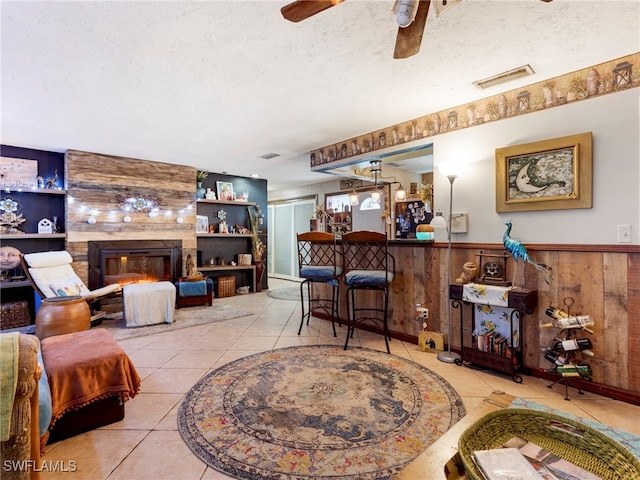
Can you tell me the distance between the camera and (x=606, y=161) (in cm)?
231

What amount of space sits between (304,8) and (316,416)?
2.29 meters

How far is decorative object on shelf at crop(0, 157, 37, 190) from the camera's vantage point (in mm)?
4258

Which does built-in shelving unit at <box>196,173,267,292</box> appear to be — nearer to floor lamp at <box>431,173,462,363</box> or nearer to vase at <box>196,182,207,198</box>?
vase at <box>196,182,207,198</box>

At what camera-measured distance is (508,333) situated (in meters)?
2.76

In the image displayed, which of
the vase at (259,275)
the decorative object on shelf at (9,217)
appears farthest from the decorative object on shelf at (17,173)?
the vase at (259,275)

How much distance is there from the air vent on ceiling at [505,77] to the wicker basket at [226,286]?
5.32 metres

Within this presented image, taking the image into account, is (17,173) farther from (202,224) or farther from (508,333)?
(508,333)

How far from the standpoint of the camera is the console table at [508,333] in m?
2.53

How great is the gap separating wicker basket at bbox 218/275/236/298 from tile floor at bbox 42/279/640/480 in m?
1.89

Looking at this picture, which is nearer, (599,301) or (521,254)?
(599,301)

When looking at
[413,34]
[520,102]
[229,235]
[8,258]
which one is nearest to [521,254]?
[520,102]

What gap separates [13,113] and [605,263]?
224 inches

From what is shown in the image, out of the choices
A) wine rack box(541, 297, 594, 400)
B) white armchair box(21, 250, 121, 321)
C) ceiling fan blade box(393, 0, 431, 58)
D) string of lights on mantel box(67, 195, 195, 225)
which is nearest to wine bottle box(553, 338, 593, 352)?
wine rack box(541, 297, 594, 400)

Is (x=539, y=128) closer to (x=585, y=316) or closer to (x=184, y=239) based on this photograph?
(x=585, y=316)
